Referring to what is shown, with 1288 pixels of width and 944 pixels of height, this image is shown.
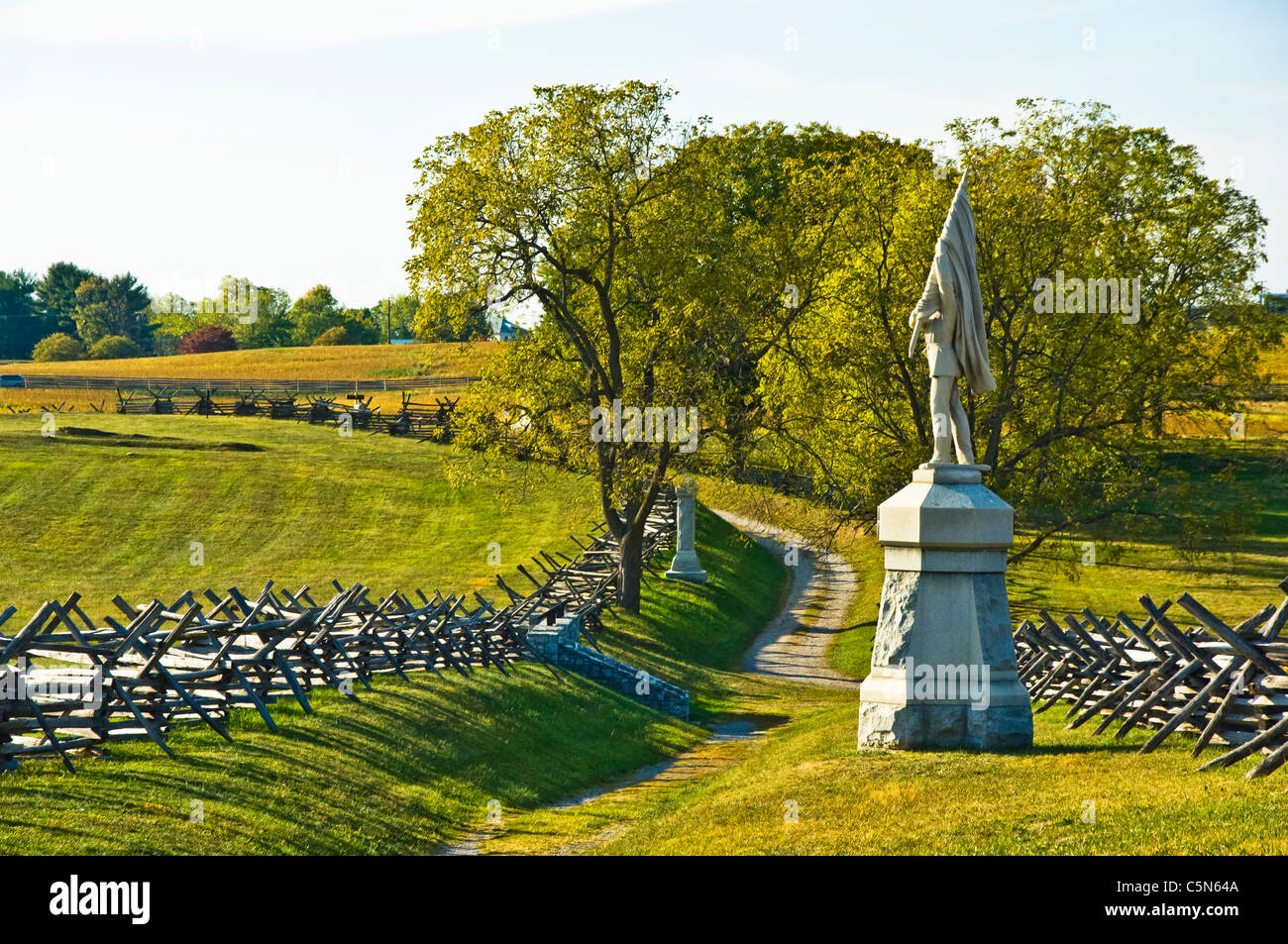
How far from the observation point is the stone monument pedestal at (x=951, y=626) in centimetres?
1556

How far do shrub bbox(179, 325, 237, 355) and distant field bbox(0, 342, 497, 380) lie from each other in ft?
58.2

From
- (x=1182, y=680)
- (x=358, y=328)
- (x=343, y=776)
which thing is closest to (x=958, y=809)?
(x=1182, y=680)

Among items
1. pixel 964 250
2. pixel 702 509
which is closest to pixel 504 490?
pixel 702 509

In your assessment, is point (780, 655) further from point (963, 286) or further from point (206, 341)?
point (206, 341)

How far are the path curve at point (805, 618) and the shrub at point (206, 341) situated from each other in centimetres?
7751

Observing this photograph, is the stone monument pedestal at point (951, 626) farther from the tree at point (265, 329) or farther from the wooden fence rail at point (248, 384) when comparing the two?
the tree at point (265, 329)

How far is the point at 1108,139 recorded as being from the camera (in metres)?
34.2

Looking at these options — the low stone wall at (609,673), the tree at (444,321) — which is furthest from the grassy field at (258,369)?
the low stone wall at (609,673)

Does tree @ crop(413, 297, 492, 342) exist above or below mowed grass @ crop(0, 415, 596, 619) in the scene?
above

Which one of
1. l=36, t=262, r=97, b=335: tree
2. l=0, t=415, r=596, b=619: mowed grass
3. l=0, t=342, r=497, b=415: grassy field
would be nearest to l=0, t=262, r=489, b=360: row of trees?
l=36, t=262, r=97, b=335: tree

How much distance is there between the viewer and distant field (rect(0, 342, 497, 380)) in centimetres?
8700

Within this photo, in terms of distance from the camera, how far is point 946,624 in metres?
15.7

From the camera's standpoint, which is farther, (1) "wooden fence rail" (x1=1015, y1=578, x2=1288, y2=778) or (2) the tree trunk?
(2) the tree trunk

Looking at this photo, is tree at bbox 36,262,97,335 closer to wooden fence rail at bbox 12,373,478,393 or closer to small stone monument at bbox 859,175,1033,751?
→ wooden fence rail at bbox 12,373,478,393
